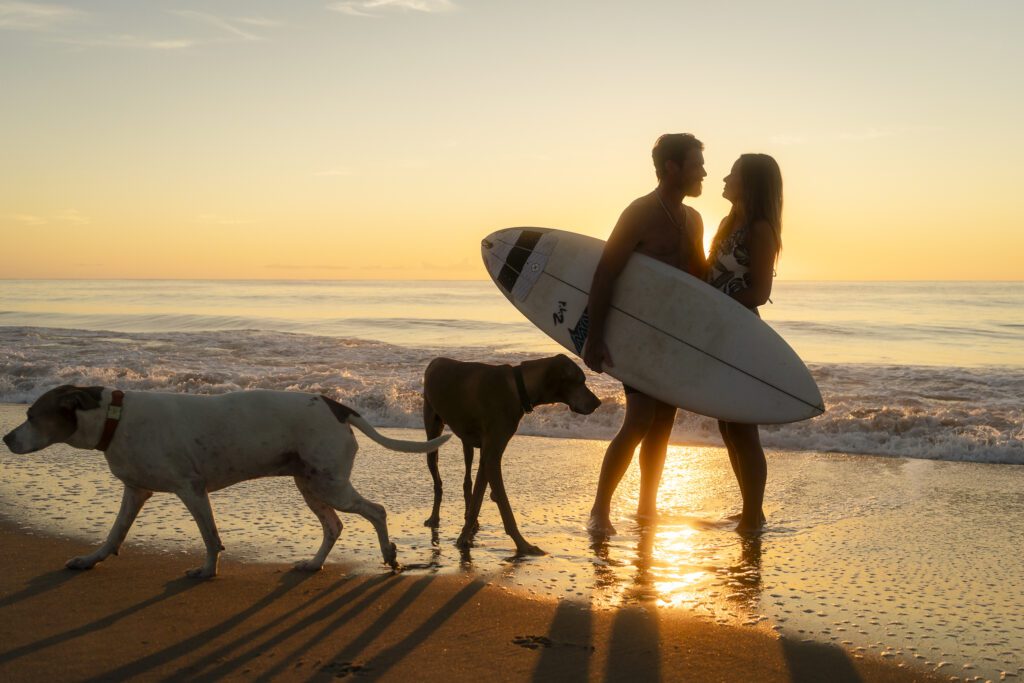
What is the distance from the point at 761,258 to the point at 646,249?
65cm

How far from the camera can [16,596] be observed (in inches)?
152

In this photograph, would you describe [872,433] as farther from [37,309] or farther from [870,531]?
[37,309]

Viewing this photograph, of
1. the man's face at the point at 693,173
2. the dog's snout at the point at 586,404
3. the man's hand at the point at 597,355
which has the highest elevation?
the man's face at the point at 693,173

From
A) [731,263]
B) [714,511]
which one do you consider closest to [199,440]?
[731,263]

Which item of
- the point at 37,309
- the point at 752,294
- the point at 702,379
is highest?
the point at 752,294

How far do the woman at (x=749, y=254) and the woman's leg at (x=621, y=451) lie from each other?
0.55 metres

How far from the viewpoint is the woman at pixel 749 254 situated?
5.06 meters

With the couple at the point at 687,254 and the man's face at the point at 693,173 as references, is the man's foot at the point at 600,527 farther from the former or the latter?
the man's face at the point at 693,173

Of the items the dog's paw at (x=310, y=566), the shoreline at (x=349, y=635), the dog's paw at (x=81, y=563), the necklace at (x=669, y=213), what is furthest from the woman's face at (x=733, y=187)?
the dog's paw at (x=81, y=563)

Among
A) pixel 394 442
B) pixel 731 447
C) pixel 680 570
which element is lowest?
pixel 680 570

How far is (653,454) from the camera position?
5.55 meters

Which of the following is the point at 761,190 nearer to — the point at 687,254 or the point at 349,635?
the point at 687,254

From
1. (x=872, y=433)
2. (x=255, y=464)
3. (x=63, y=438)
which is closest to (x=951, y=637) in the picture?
(x=255, y=464)

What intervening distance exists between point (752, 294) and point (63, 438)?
3.60 meters
